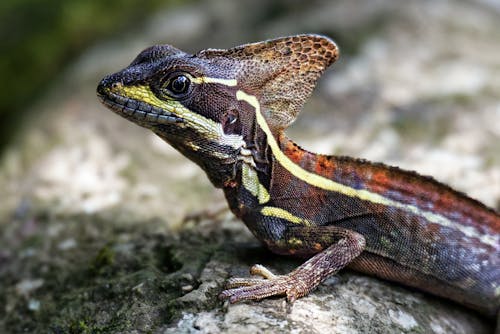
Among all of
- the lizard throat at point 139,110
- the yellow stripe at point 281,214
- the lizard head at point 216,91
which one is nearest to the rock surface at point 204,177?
the yellow stripe at point 281,214

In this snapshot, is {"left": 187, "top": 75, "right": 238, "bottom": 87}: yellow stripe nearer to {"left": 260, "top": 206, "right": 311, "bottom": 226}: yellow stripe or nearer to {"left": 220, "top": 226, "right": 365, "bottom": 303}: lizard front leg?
{"left": 260, "top": 206, "right": 311, "bottom": 226}: yellow stripe

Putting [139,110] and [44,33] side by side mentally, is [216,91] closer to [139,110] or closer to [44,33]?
[139,110]

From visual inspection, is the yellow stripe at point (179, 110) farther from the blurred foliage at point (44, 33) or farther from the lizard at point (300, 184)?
the blurred foliage at point (44, 33)

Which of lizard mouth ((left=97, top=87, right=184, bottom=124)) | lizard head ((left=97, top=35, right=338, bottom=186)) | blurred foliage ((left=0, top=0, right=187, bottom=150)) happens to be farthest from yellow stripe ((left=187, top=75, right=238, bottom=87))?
blurred foliage ((left=0, top=0, right=187, bottom=150))

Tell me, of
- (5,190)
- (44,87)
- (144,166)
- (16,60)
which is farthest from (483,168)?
(16,60)

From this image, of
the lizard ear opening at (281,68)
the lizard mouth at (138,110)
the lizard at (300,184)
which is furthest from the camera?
the lizard ear opening at (281,68)

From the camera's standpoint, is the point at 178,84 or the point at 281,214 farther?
the point at 281,214

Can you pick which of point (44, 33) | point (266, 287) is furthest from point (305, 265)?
point (44, 33)
